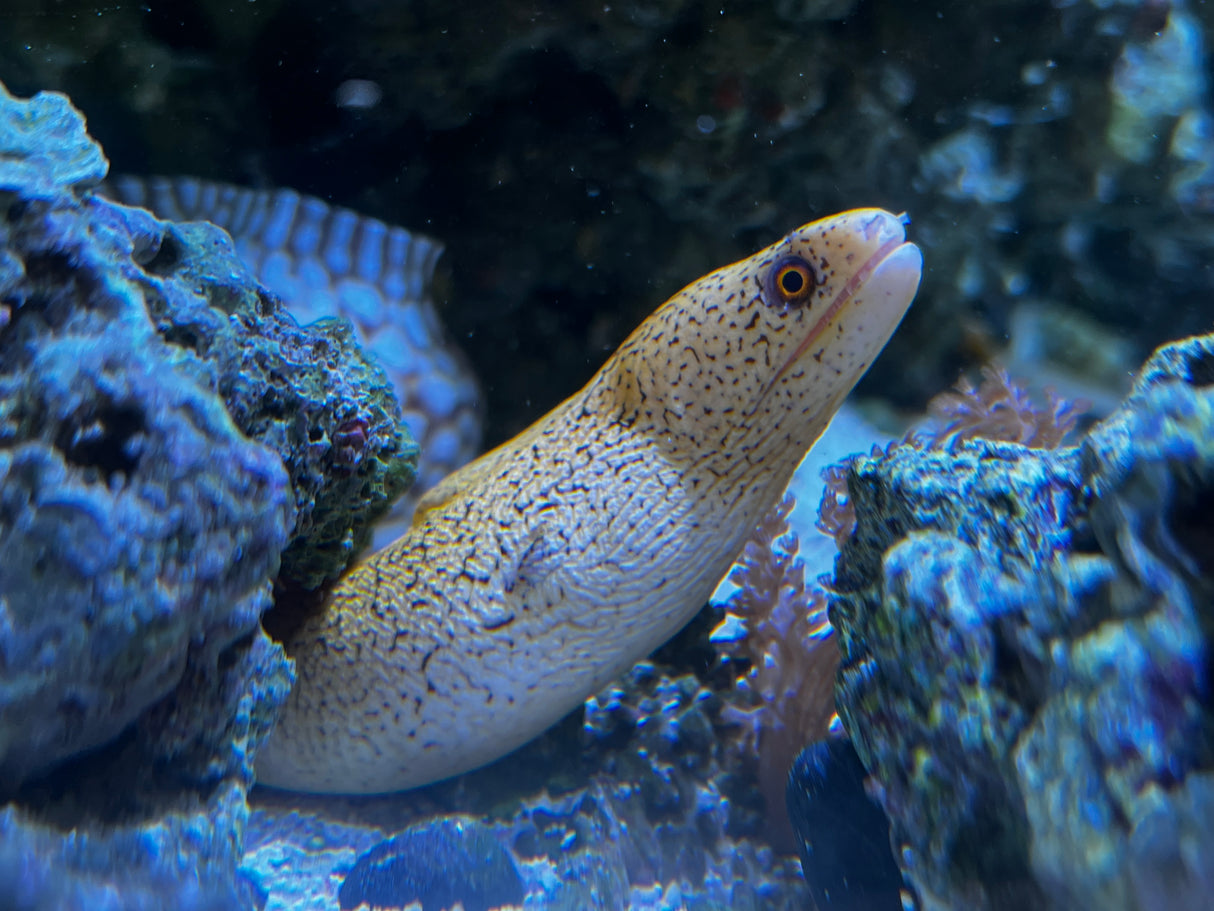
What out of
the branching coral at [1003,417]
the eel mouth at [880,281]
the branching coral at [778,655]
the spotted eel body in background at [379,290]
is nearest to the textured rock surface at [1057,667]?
the eel mouth at [880,281]

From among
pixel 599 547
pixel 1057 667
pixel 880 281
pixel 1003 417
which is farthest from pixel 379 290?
pixel 1057 667

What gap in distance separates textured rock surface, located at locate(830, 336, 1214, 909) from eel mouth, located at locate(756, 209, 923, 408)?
0.76 metres

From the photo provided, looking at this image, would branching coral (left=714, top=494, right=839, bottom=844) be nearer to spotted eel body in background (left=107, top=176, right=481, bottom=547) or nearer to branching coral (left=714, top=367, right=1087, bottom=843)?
branching coral (left=714, top=367, right=1087, bottom=843)

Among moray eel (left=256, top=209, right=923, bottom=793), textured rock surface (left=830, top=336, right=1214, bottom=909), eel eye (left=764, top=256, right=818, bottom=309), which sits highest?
textured rock surface (left=830, top=336, right=1214, bottom=909)

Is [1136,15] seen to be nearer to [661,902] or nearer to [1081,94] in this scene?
[1081,94]

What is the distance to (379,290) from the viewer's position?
118 inches

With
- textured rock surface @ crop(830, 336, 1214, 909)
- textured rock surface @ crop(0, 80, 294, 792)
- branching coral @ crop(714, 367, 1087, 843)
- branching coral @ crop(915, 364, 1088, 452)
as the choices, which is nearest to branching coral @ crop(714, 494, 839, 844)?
branching coral @ crop(714, 367, 1087, 843)

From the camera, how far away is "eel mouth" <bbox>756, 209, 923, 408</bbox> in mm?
1756

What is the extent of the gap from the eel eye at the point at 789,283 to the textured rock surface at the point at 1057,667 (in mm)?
817

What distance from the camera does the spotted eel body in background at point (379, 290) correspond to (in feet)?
9.15

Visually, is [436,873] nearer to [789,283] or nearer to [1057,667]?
[1057,667]

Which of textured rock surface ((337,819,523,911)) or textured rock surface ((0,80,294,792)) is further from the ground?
textured rock surface ((0,80,294,792))

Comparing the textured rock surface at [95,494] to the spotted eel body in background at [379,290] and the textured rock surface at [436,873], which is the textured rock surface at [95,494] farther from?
the spotted eel body in background at [379,290]

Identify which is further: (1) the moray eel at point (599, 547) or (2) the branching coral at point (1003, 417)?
(2) the branching coral at point (1003, 417)
